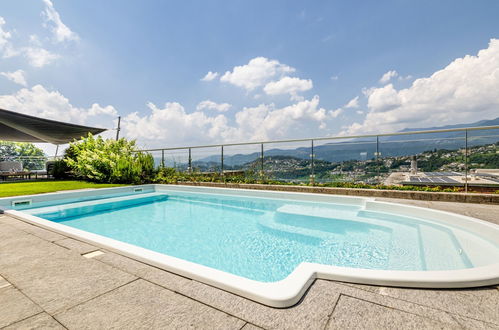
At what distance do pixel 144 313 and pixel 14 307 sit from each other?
2.85 ft

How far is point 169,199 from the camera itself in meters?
7.73

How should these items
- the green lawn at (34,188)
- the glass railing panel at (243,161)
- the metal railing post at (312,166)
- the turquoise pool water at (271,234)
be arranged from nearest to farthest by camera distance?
the turquoise pool water at (271,234) → the green lawn at (34,188) → the metal railing post at (312,166) → the glass railing panel at (243,161)

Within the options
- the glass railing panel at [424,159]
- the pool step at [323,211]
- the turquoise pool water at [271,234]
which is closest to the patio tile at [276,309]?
the turquoise pool water at [271,234]

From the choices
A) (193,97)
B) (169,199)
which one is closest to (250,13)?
(193,97)

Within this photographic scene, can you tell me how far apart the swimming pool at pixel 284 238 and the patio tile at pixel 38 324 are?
2.50 ft

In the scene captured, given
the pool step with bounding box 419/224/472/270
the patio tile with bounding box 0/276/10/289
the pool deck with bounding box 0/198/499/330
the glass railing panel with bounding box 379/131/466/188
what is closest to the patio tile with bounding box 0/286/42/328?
the pool deck with bounding box 0/198/499/330

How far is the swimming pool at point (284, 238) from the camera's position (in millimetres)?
1673

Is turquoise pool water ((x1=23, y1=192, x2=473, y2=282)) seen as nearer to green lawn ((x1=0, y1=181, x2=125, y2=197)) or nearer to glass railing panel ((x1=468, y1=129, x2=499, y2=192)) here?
green lawn ((x1=0, y1=181, x2=125, y2=197))

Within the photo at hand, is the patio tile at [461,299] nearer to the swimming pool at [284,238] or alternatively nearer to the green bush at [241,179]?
the swimming pool at [284,238]

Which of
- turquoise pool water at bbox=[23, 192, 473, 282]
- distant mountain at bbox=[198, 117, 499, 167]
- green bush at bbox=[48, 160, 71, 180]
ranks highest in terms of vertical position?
distant mountain at bbox=[198, 117, 499, 167]

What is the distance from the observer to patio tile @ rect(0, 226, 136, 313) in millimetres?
1554

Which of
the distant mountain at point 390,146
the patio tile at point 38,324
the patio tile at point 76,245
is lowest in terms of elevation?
the patio tile at point 38,324

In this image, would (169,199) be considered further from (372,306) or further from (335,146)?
(372,306)

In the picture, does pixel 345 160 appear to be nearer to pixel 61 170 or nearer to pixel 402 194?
pixel 402 194
